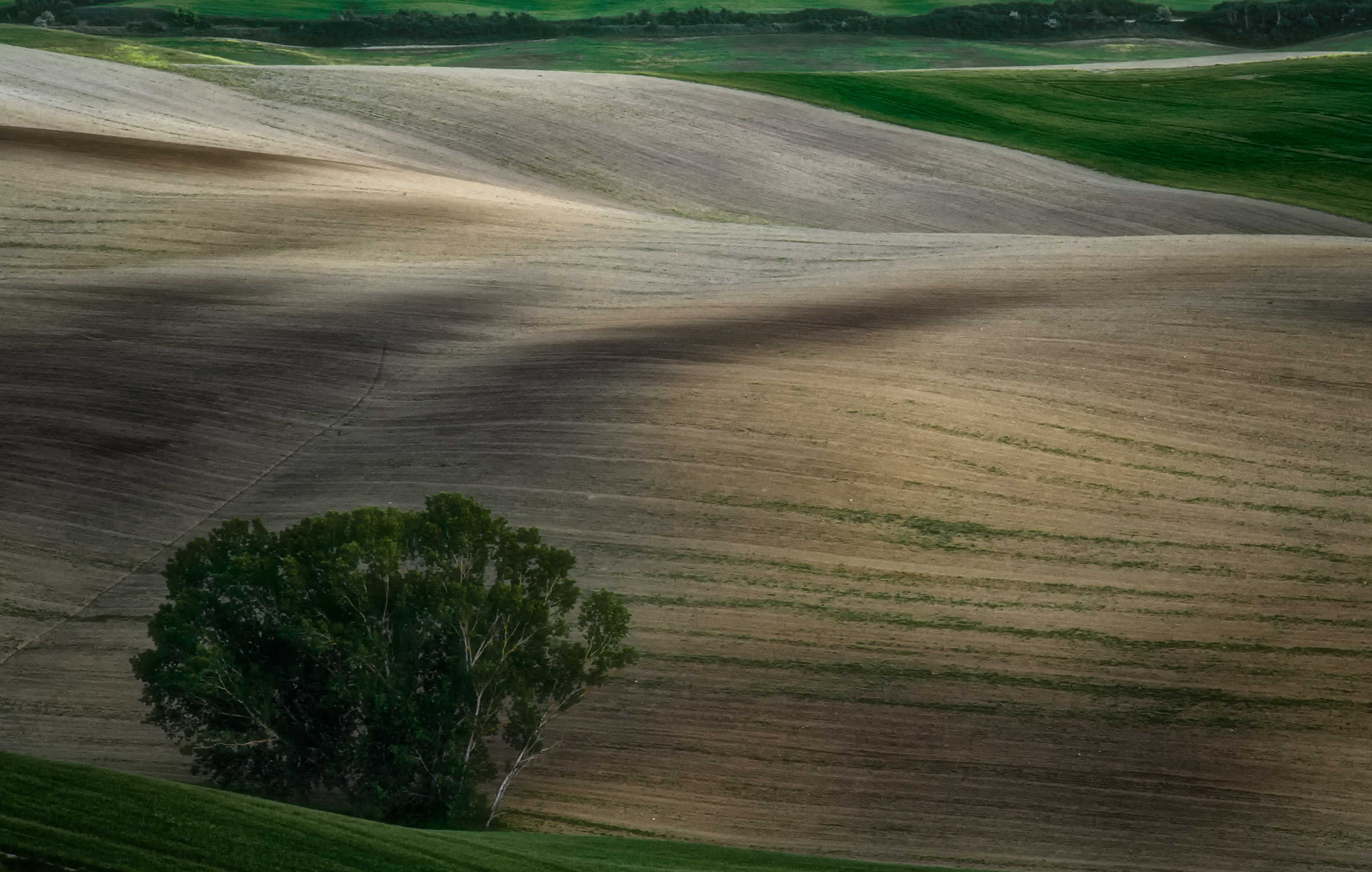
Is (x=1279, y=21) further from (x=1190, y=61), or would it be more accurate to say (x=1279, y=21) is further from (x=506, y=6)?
(x=506, y=6)

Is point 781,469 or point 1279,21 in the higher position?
point 1279,21

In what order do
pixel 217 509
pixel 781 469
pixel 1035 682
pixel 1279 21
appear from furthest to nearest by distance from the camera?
pixel 1279 21 < pixel 217 509 < pixel 781 469 < pixel 1035 682

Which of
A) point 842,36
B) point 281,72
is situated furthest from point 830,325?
point 842,36

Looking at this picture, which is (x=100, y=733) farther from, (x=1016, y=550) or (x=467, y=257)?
(x=467, y=257)

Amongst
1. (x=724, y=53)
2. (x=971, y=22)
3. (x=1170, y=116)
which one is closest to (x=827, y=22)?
(x=971, y=22)

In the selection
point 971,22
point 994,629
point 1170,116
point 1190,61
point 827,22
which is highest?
point 971,22

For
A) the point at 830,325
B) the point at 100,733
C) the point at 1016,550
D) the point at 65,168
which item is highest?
the point at 65,168

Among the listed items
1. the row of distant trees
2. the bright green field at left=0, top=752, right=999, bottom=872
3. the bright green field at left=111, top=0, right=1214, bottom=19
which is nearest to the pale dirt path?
the row of distant trees

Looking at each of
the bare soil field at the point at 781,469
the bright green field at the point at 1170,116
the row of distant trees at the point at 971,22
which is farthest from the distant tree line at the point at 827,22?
the bare soil field at the point at 781,469

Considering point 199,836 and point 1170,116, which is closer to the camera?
point 199,836
